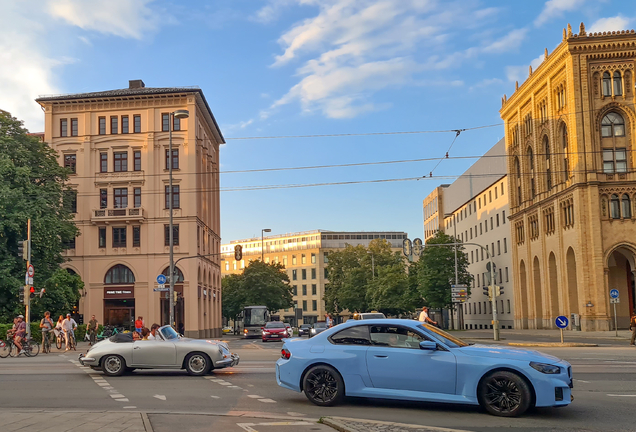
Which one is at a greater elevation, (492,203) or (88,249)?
(492,203)

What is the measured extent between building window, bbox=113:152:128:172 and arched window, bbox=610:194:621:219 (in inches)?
1558

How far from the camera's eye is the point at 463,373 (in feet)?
35.3

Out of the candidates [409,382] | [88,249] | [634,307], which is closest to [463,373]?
[409,382]

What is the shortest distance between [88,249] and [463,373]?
5502 cm

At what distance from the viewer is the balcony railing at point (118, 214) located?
6047 cm

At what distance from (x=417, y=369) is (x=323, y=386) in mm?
1646

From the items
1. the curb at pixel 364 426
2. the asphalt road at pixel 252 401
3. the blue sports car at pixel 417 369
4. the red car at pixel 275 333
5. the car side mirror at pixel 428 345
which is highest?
the car side mirror at pixel 428 345

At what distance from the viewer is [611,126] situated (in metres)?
54.3

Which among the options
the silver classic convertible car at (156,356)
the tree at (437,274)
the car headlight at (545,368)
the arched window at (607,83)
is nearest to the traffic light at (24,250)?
the silver classic convertible car at (156,356)

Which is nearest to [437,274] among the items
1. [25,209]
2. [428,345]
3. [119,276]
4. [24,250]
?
[119,276]

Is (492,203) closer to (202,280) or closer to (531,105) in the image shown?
(531,105)

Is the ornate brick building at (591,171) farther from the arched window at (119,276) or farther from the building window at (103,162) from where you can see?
the building window at (103,162)

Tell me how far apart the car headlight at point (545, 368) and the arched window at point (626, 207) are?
Result: 46976 millimetres

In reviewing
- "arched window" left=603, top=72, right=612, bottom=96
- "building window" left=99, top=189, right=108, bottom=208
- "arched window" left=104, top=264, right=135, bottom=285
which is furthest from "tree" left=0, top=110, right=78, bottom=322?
"arched window" left=603, top=72, right=612, bottom=96
